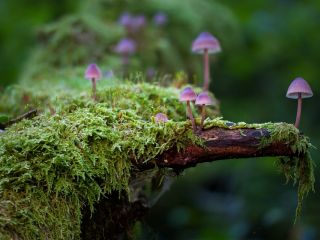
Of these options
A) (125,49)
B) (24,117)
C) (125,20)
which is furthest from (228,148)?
(125,20)

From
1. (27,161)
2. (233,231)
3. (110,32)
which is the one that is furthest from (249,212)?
(27,161)

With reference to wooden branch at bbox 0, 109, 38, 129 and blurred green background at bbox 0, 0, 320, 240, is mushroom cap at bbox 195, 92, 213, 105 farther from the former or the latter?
blurred green background at bbox 0, 0, 320, 240

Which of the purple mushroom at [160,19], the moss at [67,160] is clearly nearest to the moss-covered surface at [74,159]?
the moss at [67,160]

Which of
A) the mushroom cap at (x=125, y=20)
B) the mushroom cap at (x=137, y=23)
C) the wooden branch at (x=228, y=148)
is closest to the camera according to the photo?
the wooden branch at (x=228, y=148)

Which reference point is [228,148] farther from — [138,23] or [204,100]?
[138,23]

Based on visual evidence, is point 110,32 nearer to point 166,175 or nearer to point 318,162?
point 166,175

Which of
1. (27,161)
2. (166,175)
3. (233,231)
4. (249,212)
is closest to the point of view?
(27,161)

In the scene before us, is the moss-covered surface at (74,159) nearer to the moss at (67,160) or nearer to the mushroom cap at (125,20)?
the moss at (67,160)
